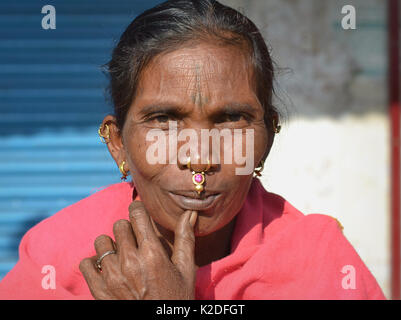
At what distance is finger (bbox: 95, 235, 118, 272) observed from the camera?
1599 mm

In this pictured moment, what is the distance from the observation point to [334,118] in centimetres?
395

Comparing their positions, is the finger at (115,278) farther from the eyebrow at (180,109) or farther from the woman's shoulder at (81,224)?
the eyebrow at (180,109)

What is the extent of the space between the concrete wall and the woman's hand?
7.78 feet

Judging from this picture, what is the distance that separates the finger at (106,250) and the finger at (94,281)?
35 mm

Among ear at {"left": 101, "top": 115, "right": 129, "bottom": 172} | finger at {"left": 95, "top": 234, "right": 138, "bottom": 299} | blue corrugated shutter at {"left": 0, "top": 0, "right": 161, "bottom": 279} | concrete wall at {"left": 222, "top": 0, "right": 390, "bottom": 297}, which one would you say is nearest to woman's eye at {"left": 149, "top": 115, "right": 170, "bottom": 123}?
ear at {"left": 101, "top": 115, "right": 129, "bottom": 172}

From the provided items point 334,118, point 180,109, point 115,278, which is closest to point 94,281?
point 115,278

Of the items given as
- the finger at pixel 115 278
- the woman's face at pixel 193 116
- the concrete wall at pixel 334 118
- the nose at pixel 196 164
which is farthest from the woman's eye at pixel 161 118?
the concrete wall at pixel 334 118

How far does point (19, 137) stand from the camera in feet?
14.1

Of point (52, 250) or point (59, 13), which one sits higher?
point (59, 13)

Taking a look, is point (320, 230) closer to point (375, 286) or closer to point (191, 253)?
point (375, 286)

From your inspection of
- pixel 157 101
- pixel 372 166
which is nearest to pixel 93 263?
pixel 157 101

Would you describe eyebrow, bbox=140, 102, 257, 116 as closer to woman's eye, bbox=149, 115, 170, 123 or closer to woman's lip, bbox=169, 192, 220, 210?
woman's eye, bbox=149, 115, 170, 123
